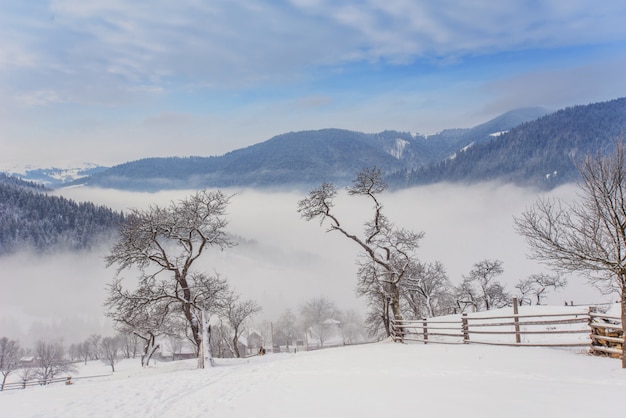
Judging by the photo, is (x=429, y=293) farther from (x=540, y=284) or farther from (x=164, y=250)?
(x=164, y=250)

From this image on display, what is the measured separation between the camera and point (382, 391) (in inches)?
408

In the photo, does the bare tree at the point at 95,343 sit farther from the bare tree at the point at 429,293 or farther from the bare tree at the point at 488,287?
the bare tree at the point at 488,287

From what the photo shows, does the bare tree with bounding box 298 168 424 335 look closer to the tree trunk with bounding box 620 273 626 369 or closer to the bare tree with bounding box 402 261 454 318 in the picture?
the bare tree with bounding box 402 261 454 318

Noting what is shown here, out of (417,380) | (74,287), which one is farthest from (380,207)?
(74,287)

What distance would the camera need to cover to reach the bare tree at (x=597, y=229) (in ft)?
39.6

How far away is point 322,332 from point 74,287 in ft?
436

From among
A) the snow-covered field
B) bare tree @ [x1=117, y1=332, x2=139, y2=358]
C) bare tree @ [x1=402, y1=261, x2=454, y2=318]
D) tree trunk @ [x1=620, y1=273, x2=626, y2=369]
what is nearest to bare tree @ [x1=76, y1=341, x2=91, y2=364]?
bare tree @ [x1=117, y1=332, x2=139, y2=358]

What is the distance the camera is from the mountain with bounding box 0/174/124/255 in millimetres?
167875

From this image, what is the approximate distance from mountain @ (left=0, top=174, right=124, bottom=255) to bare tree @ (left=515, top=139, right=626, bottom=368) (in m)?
178

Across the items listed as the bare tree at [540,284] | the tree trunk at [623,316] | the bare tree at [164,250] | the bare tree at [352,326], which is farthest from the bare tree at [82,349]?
the tree trunk at [623,316]

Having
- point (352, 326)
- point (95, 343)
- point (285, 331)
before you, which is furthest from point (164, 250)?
point (95, 343)

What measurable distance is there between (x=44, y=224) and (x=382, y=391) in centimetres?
19479

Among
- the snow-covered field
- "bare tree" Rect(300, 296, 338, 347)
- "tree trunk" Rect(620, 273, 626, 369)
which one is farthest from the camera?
"bare tree" Rect(300, 296, 338, 347)

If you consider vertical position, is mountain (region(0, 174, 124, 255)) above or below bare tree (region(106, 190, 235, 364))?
above
